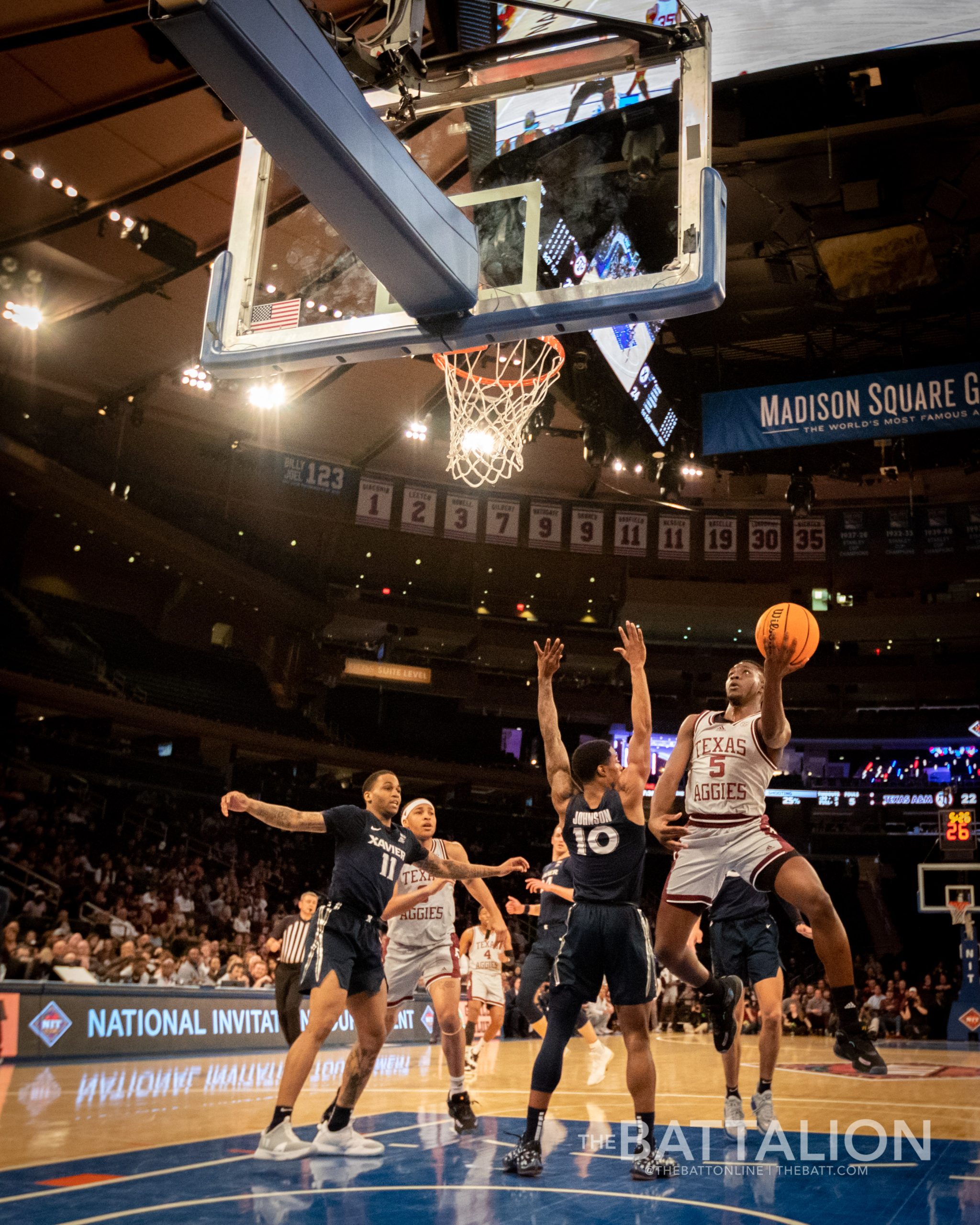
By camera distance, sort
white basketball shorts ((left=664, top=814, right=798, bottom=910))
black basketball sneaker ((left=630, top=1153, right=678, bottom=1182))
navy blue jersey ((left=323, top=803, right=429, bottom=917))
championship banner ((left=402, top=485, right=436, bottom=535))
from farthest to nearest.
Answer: championship banner ((left=402, top=485, right=436, bottom=535))
navy blue jersey ((left=323, top=803, right=429, bottom=917))
white basketball shorts ((left=664, top=814, right=798, bottom=910))
black basketball sneaker ((left=630, top=1153, right=678, bottom=1182))

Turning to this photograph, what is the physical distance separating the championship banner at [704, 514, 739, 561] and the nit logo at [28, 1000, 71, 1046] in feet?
67.2

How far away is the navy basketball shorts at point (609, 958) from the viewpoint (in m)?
5.50

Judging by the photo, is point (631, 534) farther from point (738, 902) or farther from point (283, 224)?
point (283, 224)

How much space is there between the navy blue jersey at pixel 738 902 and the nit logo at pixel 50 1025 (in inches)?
292

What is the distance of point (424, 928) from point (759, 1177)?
295 cm

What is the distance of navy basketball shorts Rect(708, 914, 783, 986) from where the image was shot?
6844 mm

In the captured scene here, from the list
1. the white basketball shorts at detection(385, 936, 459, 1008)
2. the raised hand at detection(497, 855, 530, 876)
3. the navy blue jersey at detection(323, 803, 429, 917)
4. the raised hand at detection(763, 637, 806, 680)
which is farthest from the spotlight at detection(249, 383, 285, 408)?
the raised hand at detection(763, 637, 806, 680)

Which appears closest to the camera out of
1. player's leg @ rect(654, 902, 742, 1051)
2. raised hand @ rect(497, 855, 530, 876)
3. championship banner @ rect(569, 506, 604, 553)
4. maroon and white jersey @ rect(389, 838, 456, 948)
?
player's leg @ rect(654, 902, 742, 1051)

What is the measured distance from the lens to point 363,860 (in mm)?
6113

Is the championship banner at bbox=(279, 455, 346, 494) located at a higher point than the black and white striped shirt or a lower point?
higher

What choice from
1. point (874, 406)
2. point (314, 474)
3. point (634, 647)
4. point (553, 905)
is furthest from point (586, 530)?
point (634, 647)

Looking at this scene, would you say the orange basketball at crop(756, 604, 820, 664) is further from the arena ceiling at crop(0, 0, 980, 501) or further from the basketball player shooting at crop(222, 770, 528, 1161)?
the arena ceiling at crop(0, 0, 980, 501)

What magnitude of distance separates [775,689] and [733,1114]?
11.1ft

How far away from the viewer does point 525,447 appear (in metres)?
23.9
